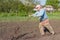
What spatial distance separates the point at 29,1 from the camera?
127ft

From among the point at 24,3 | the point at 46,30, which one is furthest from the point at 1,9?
the point at 46,30

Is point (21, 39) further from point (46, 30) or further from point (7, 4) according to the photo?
point (7, 4)

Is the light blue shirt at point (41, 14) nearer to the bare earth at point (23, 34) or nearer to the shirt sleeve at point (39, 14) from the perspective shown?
the shirt sleeve at point (39, 14)

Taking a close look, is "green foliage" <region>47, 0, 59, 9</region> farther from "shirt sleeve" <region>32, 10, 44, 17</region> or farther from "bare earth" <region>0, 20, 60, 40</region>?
"shirt sleeve" <region>32, 10, 44, 17</region>

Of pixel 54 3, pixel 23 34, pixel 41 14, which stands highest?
pixel 41 14

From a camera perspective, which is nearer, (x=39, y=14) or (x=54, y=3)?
(x=39, y=14)

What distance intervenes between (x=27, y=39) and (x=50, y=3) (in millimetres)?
49214

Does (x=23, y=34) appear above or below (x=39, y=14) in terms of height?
below

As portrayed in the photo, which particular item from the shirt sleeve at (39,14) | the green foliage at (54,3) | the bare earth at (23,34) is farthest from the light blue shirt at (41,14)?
the green foliage at (54,3)

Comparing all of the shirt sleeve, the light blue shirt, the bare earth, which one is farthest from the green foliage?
the shirt sleeve

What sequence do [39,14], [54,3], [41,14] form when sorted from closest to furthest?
[39,14] < [41,14] < [54,3]

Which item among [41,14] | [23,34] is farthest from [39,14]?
[23,34]

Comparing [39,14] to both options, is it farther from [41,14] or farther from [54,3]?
[54,3]

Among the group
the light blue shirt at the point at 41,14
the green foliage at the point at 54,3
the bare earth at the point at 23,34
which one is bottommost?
the green foliage at the point at 54,3
